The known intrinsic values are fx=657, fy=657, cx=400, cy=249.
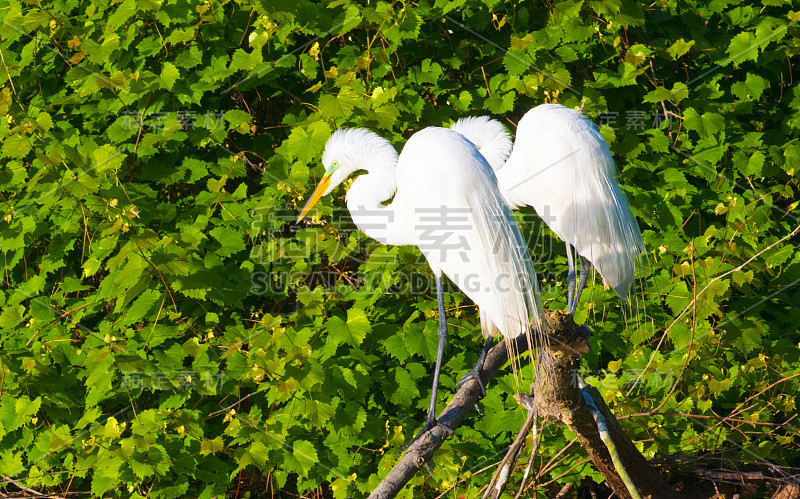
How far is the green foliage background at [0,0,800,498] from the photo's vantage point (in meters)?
2.52

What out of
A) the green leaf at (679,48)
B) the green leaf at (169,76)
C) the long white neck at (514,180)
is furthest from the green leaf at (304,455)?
the green leaf at (679,48)

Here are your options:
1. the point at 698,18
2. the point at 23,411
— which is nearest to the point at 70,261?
the point at 23,411

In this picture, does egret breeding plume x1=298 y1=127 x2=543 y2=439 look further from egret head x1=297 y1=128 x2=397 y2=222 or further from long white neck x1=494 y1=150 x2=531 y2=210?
long white neck x1=494 y1=150 x2=531 y2=210

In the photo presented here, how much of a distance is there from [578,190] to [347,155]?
0.92 m

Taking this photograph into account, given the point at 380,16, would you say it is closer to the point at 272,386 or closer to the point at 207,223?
the point at 207,223

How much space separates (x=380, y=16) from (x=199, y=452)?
1890 millimetres

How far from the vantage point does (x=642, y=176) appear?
9.61 ft

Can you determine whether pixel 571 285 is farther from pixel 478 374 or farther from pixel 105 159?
pixel 105 159

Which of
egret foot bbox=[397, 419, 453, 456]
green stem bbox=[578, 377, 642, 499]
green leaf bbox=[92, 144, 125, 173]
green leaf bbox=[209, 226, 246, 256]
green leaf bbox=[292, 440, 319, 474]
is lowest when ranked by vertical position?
green leaf bbox=[292, 440, 319, 474]

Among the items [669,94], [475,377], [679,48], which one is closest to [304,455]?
[475,377]

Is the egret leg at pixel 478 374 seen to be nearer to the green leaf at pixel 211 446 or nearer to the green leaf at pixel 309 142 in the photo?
the green leaf at pixel 211 446

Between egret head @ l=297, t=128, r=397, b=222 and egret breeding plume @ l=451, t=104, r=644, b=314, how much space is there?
0.55 metres

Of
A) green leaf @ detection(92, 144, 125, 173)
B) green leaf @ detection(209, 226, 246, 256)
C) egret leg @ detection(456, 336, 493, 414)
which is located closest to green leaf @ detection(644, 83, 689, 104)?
egret leg @ detection(456, 336, 493, 414)

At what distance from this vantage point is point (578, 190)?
2.56 meters
